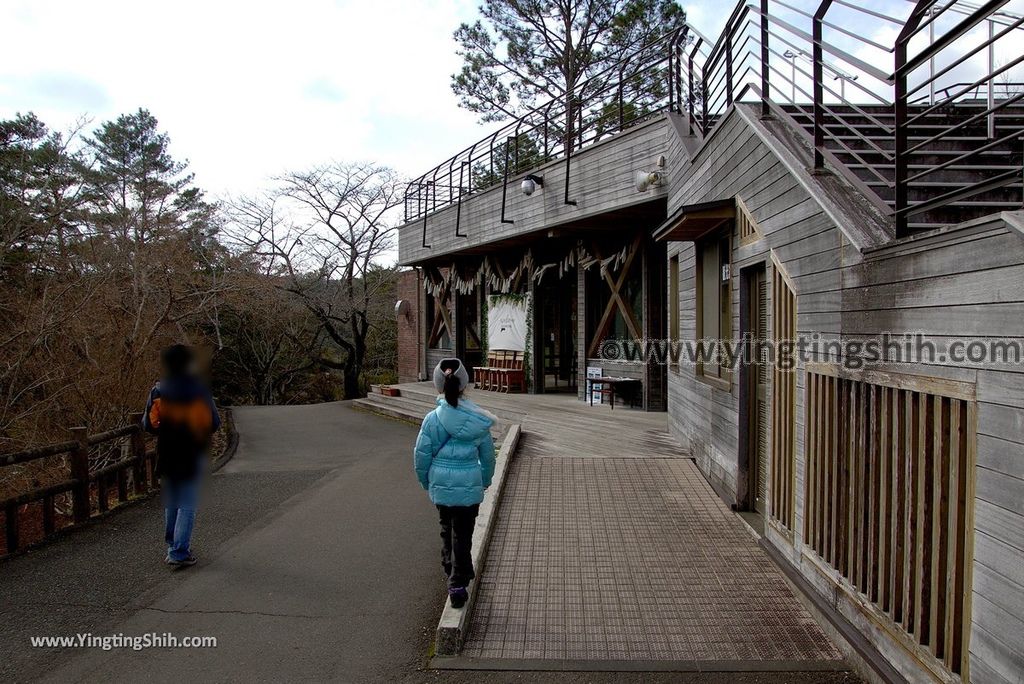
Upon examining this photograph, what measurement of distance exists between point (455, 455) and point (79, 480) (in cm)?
506

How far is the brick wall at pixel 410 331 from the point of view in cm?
2042

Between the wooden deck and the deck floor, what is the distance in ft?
1.61

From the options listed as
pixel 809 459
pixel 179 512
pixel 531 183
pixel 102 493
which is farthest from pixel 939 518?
pixel 531 183

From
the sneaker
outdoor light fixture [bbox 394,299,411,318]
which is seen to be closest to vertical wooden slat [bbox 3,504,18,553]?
the sneaker

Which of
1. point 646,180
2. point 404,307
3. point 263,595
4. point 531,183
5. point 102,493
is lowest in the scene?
point 263,595

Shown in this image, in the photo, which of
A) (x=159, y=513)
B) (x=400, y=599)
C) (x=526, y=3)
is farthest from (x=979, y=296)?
(x=526, y=3)

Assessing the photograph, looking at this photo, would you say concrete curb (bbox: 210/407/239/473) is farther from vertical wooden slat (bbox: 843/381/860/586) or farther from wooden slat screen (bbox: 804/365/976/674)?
vertical wooden slat (bbox: 843/381/860/586)

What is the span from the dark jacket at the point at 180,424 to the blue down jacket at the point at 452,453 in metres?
2.04

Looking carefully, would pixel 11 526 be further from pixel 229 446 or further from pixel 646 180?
pixel 646 180

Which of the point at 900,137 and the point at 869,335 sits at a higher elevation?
the point at 900,137

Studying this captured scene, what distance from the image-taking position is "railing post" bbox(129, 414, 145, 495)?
8117 millimetres

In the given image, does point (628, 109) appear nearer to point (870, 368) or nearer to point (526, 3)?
point (526, 3)

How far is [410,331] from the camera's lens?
2095 centimetres

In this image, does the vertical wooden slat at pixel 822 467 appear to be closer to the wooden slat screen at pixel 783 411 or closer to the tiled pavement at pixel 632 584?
the wooden slat screen at pixel 783 411
